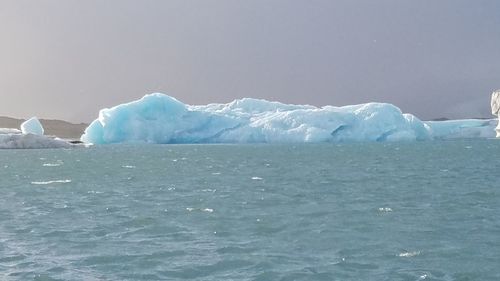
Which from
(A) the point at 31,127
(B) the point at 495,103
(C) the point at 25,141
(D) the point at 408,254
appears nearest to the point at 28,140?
Result: (C) the point at 25,141

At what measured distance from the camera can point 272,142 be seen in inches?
3140

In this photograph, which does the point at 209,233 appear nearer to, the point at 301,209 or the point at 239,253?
the point at 239,253

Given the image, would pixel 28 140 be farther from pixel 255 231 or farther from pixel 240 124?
pixel 255 231

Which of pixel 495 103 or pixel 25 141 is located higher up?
pixel 495 103

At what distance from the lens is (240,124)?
7688 cm

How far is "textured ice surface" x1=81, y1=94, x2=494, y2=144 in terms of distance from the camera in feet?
233

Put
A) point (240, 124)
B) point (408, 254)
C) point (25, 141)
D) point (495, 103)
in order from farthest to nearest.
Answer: point (495, 103), point (240, 124), point (25, 141), point (408, 254)

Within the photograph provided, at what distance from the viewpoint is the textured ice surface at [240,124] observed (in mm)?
71000

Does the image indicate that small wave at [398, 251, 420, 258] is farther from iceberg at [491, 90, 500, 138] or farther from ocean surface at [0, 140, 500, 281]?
iceberg at [491, 90, 500, 138]

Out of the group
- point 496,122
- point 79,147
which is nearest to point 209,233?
point 79,147

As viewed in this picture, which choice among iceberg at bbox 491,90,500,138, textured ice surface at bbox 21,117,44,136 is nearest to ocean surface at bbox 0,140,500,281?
textured ice surface at bbox 21,117,44,136

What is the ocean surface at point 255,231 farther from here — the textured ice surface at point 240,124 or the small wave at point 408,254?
the textured ice surface at point 240,124

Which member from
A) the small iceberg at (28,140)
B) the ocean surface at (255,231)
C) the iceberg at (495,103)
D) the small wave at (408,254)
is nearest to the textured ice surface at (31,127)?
the small iceberg at (28,140)

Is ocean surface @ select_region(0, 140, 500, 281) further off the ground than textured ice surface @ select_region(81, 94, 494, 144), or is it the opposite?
textured ice surface @ select_region(81, 94, 494, 144)
